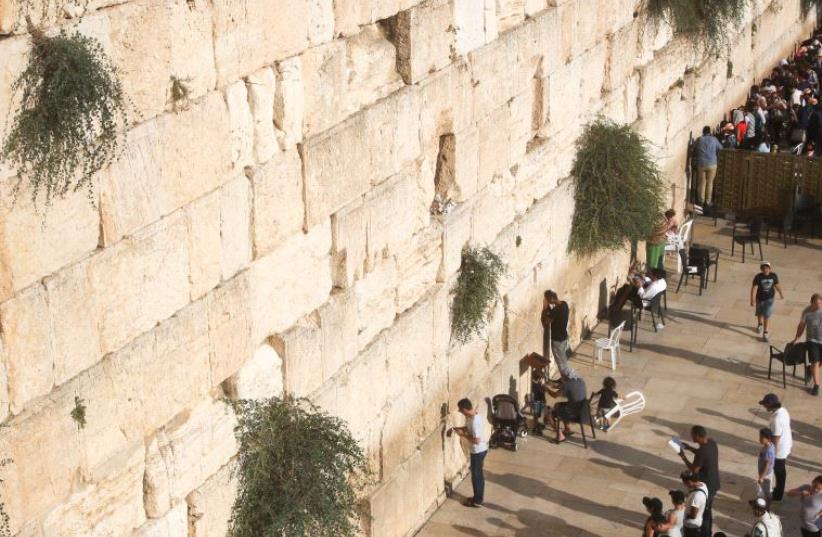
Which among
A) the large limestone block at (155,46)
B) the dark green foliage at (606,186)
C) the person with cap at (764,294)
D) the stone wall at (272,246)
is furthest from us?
the person with cap at (764,294)

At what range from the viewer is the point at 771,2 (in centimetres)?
2433

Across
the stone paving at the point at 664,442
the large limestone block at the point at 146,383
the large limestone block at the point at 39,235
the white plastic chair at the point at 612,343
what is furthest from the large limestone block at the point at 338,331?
the white plastic chair at the point at 612,343

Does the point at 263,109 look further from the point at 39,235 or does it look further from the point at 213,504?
the point at 213,504

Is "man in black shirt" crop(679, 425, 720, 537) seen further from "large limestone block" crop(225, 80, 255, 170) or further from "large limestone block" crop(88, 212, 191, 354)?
"large limestone block" crop(88, 212, 191, 354)

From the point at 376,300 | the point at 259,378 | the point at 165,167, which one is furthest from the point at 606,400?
the point at 165,167

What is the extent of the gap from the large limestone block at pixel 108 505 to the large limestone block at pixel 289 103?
7.28ft

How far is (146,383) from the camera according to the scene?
764 cm

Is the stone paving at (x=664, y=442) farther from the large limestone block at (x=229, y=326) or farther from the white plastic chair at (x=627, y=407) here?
the large limestone block at (x=229, y=326)

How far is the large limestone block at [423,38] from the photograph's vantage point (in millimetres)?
10328

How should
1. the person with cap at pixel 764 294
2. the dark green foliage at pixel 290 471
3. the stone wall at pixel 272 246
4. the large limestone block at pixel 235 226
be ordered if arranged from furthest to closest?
the person with cap at pixel 764 294, the dark green foliage at pixel 290 471, the large limestone block at pixel 235 226, the stone wall at pixel 272 246

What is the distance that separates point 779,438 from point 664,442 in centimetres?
139

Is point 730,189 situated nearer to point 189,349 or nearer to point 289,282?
point 289,282

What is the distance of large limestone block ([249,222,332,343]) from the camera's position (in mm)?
8758

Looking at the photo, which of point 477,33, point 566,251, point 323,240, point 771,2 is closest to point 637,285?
point 566,251
